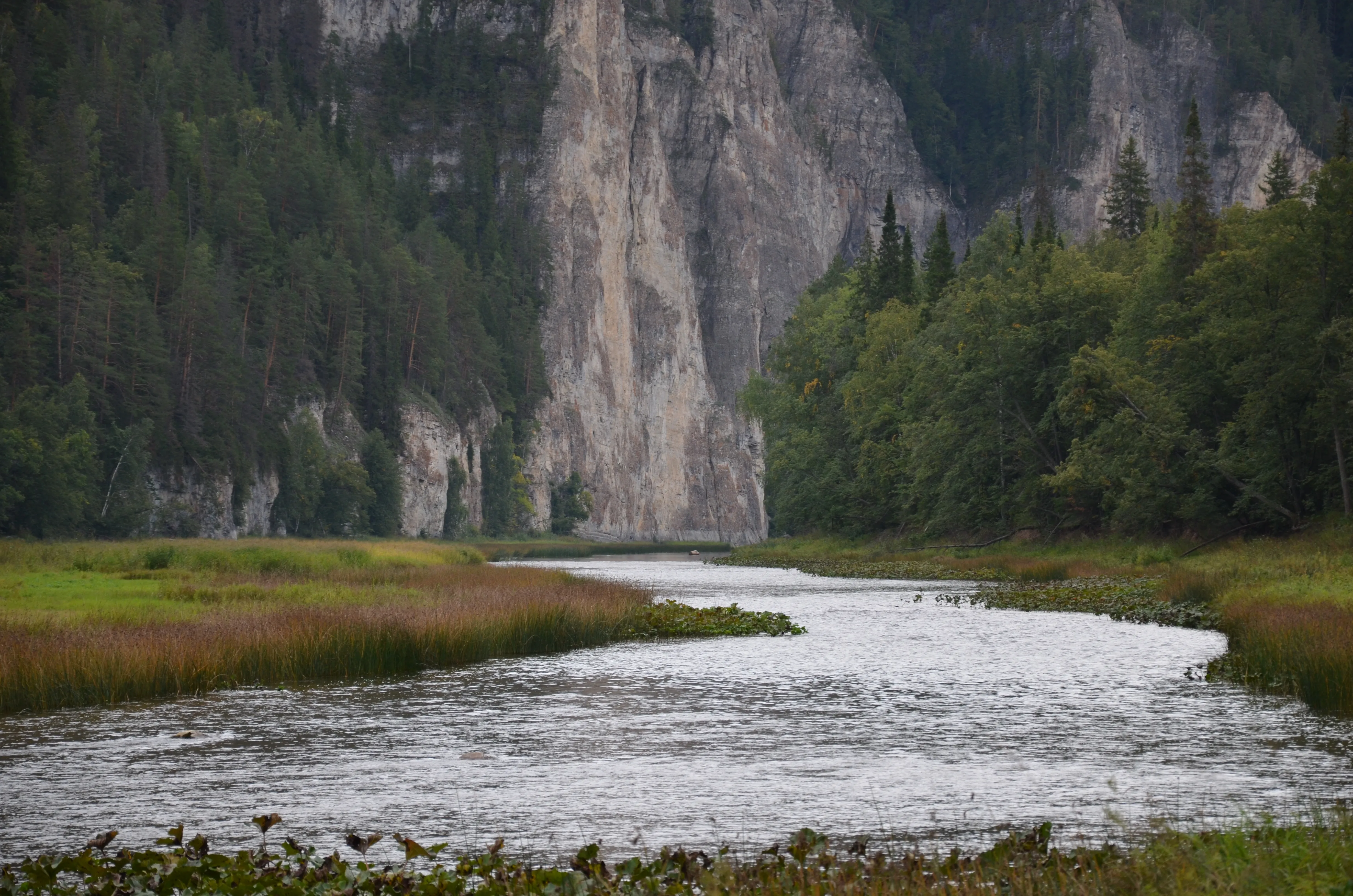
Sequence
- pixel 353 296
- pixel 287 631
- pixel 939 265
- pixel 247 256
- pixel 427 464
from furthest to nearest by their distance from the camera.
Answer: pixel 427 464, pixel 353 296, pixel 247 256, pixel 939 265, pixel 287 631

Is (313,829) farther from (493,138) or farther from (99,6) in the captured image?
(493,138)

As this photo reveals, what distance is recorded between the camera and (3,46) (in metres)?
120

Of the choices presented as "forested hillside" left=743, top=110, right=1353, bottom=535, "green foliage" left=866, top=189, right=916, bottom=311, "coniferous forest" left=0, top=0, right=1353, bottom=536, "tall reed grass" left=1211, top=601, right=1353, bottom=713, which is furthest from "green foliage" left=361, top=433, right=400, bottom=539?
"tall reed grass" left=1211, top=601, right=1353, bottom=713

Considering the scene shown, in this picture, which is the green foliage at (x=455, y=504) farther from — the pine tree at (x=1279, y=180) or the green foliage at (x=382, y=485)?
the pine tree at (x=1279, y=180)

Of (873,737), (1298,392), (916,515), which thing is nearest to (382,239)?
(916,515)

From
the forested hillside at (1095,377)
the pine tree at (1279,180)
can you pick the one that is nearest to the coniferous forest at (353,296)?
the forested hillside at (1095,377)

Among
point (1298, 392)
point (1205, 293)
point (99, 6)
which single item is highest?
point (99, 6)

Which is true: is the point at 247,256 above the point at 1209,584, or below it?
above

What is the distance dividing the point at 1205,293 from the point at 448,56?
479 ft

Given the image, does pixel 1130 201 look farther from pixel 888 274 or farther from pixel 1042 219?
pixel 888 274

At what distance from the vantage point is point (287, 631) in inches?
1031

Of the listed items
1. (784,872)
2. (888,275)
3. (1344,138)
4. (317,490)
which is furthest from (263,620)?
(317,490)

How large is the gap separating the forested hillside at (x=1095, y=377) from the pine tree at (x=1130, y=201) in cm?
22

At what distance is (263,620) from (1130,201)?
304 feet
